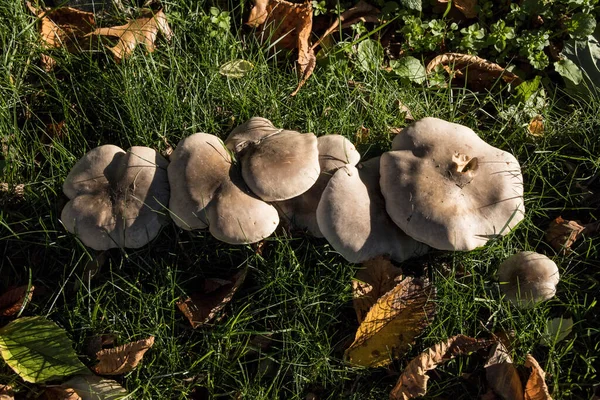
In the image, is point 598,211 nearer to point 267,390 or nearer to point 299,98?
point 299,98

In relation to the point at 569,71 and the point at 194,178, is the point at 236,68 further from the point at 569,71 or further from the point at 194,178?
the point at 569,71

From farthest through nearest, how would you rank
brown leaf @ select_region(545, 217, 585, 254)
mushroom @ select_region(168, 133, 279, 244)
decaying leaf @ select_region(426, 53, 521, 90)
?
decaying leaf @ select_region(426, 53, 521, 90)
brown leaf @ select_region(545, 217, 585, 254)
mushroom @ select_region(168, 133, 279, 244)

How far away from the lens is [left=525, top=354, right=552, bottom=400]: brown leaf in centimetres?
316

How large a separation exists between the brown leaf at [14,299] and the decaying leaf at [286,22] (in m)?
2.31

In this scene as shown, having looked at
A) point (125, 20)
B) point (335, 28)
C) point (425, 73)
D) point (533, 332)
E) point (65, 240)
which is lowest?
point (533, 332)

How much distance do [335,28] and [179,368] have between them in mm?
2643

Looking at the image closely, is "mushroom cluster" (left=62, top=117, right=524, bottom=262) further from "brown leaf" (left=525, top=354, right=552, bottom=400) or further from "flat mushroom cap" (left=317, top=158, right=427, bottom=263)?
"brown leaf" (left=525, top=354, right=552, bottom=400)

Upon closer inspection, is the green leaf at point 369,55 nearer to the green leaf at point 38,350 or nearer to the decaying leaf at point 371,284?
the decaying leaf at point 371,284

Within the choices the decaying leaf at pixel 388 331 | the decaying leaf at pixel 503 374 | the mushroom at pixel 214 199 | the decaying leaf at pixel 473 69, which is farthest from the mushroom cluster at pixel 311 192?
the decaying leaf at pixel 473 69

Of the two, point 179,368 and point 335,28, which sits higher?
point 335,28

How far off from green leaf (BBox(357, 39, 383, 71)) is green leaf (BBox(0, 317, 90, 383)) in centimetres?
262

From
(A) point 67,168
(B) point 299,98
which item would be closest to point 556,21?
(B) point 299,98

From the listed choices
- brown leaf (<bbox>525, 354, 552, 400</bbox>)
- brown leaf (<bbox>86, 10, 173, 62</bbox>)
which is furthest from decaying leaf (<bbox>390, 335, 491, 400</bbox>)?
brown leaf (<bbox>86, 10, 173, 62</bbox>)

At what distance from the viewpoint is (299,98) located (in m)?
3.95
